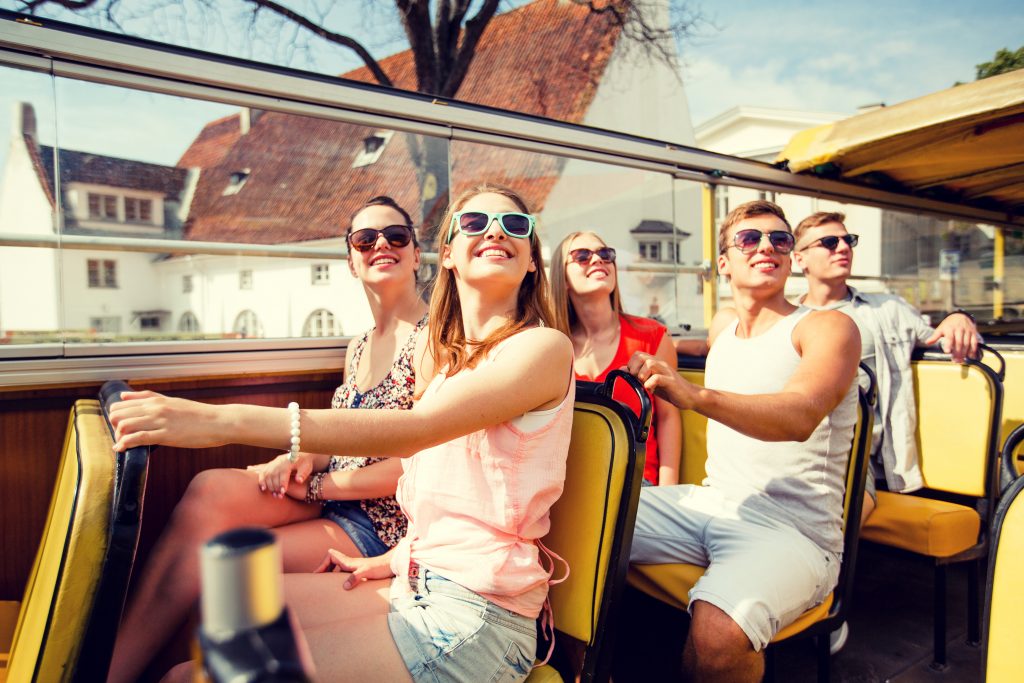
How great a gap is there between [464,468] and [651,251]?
3244mm

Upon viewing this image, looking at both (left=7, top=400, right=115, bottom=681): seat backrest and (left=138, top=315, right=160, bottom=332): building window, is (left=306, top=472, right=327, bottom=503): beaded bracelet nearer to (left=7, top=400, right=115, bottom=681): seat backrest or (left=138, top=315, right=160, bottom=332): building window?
(left=7, top=400, right=115, bottom=681): seat backrest

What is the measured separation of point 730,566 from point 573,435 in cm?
65

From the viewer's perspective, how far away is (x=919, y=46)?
16391 millimetres

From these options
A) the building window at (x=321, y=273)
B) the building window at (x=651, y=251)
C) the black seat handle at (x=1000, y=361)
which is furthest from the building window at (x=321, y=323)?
the black seat handle at (x=1000, y=361)

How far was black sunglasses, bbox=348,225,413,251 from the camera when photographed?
2.38m

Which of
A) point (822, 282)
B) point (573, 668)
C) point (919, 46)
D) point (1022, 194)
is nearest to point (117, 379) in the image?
point (573, 668)

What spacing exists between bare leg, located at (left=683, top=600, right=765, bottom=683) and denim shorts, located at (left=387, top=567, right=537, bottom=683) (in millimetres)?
562

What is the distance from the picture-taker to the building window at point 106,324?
2527 mm

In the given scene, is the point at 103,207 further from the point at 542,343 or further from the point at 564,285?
the point at 542,343

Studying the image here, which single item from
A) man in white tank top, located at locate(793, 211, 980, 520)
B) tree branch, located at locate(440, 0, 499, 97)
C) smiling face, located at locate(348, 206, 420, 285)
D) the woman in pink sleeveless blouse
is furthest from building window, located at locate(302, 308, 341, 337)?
tree branch, located at locate(440, 0, 499, 97)

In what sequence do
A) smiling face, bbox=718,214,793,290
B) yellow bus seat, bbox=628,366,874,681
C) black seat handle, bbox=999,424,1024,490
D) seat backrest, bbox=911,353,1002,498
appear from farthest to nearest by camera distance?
seat backrest, bbox=911,353,1002,498 → smiling face, bbox=718,214,793,290 → yellow bus seat, bbox=628,366,874,681 → black seat handle, bbox=999,424,1024,490

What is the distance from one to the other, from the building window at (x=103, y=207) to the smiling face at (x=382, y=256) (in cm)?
88

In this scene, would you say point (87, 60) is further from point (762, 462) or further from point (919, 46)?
point (919, 46)

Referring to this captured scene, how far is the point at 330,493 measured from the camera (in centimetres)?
206
